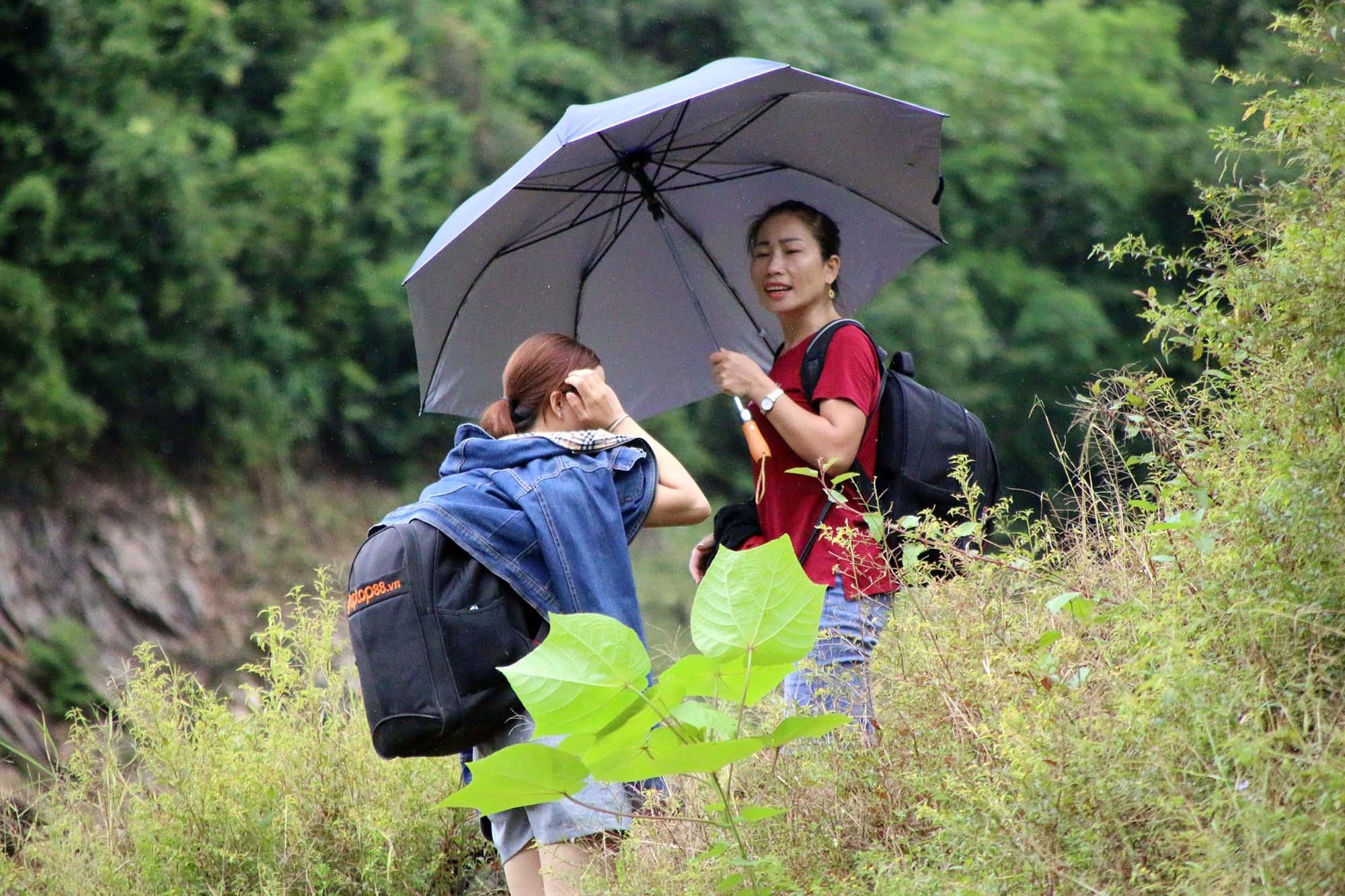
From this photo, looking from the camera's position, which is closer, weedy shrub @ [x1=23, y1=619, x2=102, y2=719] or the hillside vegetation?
the hillside vegetation

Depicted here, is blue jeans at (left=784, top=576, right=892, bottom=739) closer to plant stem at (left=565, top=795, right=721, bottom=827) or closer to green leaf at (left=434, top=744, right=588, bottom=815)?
plant stem at (left=565, top=795, right=721, bottom=827)

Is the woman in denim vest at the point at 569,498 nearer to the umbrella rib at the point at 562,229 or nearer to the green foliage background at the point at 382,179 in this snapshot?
the umbrella rib at the point at 562,229

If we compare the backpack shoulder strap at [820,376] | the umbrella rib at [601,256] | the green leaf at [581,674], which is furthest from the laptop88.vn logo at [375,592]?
the umbrella rib at [601,256]

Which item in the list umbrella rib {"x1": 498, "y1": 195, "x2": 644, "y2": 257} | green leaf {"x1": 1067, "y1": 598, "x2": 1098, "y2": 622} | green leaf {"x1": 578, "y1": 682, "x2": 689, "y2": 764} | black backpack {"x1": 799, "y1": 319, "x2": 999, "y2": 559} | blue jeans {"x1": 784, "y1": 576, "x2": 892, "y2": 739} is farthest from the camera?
umbrella rib {"x1": 498, "y1": 195, "x2": 644, "y2": 257}

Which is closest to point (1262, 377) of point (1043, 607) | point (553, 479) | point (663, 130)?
point (1043, 607)

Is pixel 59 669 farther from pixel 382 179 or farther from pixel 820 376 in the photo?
pixel 820 376

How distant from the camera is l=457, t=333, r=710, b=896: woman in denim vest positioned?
237cm

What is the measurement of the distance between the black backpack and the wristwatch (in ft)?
0.26

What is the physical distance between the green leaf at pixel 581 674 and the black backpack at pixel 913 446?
3.39 ft

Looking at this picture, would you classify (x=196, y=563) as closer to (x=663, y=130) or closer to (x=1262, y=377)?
(x=663, y=130)

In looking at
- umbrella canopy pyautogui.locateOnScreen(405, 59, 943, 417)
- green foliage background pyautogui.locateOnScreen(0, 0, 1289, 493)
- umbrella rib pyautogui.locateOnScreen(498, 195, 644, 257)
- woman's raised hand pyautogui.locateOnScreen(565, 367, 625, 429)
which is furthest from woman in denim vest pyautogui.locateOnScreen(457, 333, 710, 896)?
green foliage background pyautogui.locateOnScreen(0, 0, 1289, 493)

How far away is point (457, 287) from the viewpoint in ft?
11.1

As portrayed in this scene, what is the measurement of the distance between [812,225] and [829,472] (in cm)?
69

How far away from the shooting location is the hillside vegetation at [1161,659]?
1763 mm
